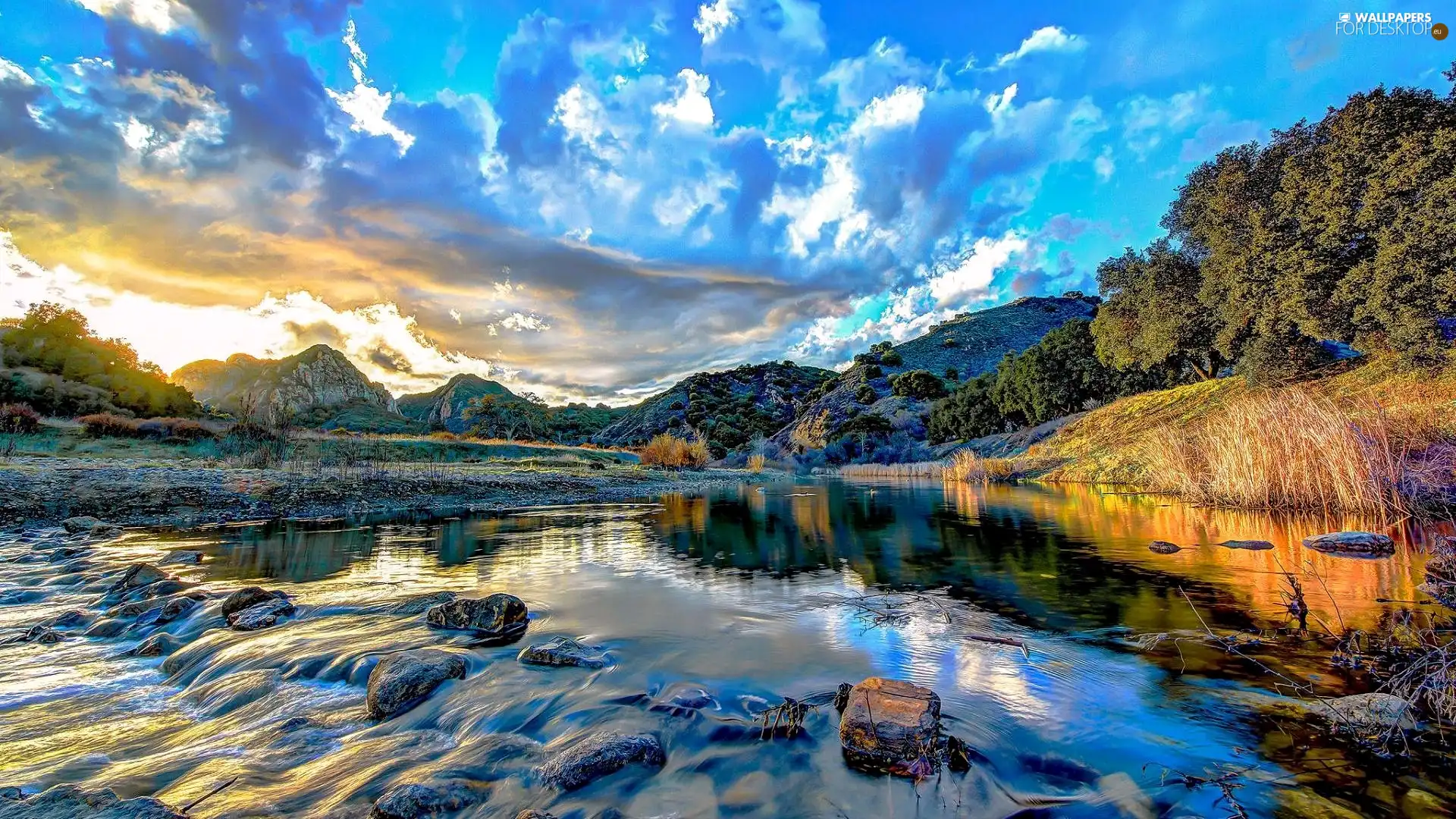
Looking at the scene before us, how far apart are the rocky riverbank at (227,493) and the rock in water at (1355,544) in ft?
74.1

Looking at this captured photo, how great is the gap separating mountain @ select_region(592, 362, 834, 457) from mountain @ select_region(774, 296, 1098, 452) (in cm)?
788

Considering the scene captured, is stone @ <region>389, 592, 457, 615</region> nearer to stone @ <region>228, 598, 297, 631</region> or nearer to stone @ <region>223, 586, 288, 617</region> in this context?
stone @ <region>228, 598, 297, 631</region>

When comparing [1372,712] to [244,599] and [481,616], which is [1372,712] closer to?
[481,616]

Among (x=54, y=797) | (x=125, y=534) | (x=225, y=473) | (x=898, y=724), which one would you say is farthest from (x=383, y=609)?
(x=225, y=473)

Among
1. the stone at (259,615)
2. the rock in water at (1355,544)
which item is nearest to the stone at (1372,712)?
the rock in water at (1355,544)

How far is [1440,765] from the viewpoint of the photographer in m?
3.23

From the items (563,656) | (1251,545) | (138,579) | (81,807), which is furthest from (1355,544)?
(138,579)

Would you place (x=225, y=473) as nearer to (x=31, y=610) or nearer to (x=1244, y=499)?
(x=31, y=610)

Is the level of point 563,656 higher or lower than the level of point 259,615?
lower

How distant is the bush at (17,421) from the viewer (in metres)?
23.8

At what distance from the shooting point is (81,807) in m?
2.69

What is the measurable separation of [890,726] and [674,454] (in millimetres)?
44358

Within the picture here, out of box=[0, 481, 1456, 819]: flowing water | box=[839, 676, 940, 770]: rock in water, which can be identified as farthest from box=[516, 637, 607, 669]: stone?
box=[839, 676, 940, 770]: rock in water

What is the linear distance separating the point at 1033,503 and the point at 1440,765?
19.6m
